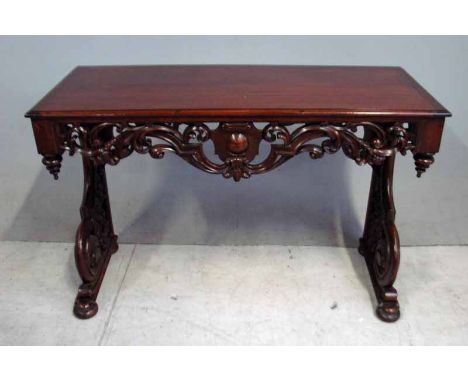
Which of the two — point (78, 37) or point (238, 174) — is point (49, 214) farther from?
point (238, 174)

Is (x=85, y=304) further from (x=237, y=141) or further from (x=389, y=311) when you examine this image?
(x=389, y=311)

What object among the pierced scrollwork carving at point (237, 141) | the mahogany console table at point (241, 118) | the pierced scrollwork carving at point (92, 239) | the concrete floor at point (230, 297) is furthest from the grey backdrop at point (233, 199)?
the pierced scrollwork carving at point (237, 141)

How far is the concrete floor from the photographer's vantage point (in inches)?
63.9

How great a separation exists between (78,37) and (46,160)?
0.63 meters

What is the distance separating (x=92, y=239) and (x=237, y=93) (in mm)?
751

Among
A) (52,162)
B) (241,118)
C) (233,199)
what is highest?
(241,118)

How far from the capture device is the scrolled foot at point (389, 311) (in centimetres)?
167

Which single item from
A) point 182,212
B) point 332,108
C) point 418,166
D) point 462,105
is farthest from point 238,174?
point 462,105

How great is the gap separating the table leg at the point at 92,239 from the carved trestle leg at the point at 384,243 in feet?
3.15

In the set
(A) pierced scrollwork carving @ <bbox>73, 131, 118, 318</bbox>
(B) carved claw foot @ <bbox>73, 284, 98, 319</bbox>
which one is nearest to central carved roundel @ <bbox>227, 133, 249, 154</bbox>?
(A) pierced scrollwork carving @ <bbox>73, 131, 118, 318</bbox>

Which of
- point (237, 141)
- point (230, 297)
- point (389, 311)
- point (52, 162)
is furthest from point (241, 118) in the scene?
point (389, 311)

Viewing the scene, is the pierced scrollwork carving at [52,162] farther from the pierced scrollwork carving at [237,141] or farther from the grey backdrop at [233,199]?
the grey backdrop at [233,199]

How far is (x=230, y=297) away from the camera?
179 centimetres

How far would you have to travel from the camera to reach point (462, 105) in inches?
76.5
